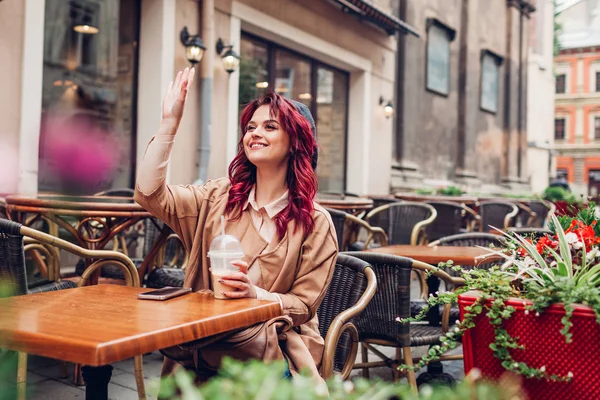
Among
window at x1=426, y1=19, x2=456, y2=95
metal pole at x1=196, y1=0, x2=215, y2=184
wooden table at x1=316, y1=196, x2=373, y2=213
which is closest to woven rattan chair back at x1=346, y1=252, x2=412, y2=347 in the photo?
wooden table at x1=316, y1=196, x2=373, y2=213

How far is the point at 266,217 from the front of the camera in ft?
6.77

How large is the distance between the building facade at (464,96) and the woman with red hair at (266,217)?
1040 cm

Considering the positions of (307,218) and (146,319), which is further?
(307,218)

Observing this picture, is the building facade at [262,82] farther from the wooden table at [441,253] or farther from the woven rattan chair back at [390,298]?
the wooden table at [441,253]

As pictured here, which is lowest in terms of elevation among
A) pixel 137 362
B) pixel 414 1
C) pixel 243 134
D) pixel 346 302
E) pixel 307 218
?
pixel 137 362

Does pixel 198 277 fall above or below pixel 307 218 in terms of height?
below

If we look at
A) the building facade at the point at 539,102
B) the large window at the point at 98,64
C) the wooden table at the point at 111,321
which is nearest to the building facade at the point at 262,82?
the large window at the point at 98,64

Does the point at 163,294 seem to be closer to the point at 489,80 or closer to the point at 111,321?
the point at 111,321

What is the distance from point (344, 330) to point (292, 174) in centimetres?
55

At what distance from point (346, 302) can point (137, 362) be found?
109cm

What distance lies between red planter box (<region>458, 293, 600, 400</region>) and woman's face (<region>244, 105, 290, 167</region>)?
2.83 ft

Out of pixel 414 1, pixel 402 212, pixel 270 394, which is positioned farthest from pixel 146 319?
pixel 414 1

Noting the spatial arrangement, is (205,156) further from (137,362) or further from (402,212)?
(137,362)

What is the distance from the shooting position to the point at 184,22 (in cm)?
740
